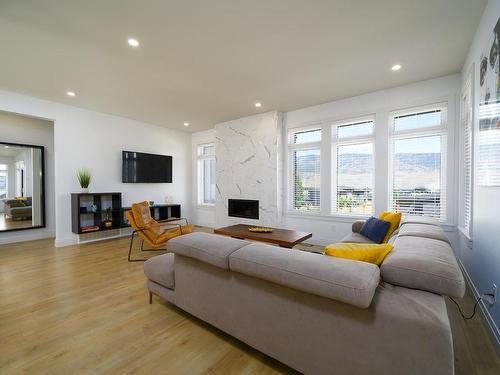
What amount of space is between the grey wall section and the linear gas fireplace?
11.8 feet

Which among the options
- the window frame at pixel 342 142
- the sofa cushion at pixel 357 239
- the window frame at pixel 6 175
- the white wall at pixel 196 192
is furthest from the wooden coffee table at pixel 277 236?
the window frame at pixel 6 175

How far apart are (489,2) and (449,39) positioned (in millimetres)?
611

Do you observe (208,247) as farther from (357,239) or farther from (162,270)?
→ (357,239)

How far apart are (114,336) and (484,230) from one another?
3.44 metres

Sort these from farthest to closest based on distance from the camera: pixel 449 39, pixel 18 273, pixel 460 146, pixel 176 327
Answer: pixel 460 146 < pixel 18 273 < pixel 449 39 < pixel 176 327

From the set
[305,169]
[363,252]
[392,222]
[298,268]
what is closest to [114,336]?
[298,268]

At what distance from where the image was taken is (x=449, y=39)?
2.59 meters

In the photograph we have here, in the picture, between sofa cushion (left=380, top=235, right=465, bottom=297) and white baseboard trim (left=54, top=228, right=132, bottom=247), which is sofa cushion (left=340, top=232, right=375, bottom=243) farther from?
white baseboard trim (left=54, top=228, right=132, bottom=247)

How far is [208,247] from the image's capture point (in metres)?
1.70

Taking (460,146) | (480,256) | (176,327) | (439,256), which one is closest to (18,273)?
(176,327)

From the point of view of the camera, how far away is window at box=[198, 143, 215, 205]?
6.81m

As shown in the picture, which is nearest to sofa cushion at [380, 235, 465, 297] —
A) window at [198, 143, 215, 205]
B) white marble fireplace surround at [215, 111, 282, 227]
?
white marble fireplace surround at [215, 111, 282, 227]

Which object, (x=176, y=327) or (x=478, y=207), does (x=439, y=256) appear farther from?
(x=176, y=327)

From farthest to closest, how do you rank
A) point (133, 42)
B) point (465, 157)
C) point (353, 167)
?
1. point (353, 167)
2. point (465, 157)
3. point (133, 42)
